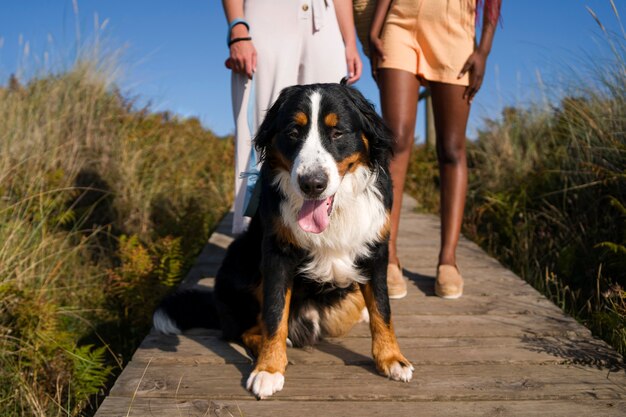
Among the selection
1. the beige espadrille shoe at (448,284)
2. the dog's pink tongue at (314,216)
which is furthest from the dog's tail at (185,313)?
the beige espadrille shoe at (448,284)

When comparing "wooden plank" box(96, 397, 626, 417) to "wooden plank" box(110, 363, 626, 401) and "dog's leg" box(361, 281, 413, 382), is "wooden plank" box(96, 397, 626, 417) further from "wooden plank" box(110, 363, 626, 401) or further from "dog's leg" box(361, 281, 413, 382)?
"dog's leg" box(361, 281, 413, 382)

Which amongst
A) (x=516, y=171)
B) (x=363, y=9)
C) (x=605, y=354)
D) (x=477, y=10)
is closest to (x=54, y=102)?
(x=363, y=9)

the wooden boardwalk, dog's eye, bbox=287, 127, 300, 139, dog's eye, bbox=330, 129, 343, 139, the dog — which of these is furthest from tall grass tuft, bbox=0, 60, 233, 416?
dog's eye, bbox=330, 129, 343, 139

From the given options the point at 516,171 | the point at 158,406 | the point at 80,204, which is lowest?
the point at 158,406

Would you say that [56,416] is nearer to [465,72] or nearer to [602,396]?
[602,396]

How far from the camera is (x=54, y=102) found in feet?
21.0

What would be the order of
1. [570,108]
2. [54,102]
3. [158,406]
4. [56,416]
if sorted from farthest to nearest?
1. [54,102]
2. [570,108]
3. [56,416]
4. [158,406]

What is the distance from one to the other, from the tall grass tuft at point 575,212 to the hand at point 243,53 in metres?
2.42

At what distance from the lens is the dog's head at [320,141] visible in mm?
2215

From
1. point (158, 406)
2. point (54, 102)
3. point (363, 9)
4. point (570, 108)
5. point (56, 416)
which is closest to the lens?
point (158, 406)

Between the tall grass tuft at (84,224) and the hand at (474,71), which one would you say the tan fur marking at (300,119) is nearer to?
the hand at (474,71)

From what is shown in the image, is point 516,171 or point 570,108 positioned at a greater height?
point 570,108

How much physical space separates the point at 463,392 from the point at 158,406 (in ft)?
4.08

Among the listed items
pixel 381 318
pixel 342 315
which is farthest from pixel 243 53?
pixel 381 318
